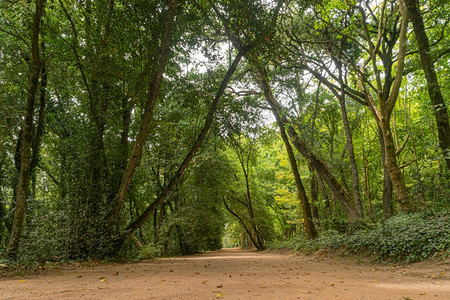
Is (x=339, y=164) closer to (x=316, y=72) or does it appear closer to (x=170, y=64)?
(x=316, y=72)

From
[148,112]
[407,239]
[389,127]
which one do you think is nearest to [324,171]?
[389,127]

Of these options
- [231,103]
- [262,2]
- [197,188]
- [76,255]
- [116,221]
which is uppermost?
[262,2]

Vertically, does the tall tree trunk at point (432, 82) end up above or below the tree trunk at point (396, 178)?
above

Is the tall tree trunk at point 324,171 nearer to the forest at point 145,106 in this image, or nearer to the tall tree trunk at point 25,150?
the forest at point 145,106

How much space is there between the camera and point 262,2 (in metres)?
7.13

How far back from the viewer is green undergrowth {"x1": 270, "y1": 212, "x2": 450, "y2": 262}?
5.87 meters

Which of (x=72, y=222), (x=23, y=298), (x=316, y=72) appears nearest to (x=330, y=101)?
(x=316, y=72)

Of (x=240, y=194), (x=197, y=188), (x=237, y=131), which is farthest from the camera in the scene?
(x=240, y=194)

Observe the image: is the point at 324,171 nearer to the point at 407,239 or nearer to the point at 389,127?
the point at 389,127

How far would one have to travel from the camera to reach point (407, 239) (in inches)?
255

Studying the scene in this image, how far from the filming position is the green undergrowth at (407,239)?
5.87 m

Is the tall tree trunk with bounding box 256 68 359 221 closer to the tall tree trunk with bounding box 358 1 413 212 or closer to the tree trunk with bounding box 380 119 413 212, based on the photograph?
the tree trunk with bounding box 380 119 413 212

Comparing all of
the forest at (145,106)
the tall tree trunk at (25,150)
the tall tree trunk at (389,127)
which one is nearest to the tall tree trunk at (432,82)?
the forest at (145,106)

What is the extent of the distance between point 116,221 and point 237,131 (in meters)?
5.23
